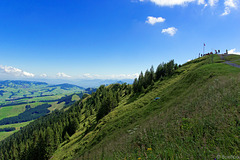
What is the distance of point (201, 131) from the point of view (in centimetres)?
745

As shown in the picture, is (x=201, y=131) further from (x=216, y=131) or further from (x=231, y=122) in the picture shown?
(x=231, y=122)

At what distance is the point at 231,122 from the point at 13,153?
12035cm

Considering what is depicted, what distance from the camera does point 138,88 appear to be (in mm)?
88812

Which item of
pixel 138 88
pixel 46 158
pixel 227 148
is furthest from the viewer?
pixel 138 88

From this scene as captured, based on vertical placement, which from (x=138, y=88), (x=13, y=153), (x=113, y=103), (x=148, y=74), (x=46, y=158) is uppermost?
(x=148, y=74)

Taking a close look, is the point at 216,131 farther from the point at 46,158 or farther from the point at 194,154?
the point at 46,158

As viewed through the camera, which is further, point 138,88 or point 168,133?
point 138,88

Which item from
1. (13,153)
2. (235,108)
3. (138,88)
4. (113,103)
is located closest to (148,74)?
(138,88)

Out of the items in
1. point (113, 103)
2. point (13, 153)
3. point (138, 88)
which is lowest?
point (13, 153)

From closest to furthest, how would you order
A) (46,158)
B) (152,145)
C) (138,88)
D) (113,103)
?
1. (152,145)
2. (46,158)
3. (113,103)
4. (138,88)

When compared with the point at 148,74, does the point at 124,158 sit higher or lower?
lower

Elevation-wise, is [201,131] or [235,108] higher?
[235,108]

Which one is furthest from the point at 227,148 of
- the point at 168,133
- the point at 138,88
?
the point at 138,88

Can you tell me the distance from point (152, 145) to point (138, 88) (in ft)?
267
